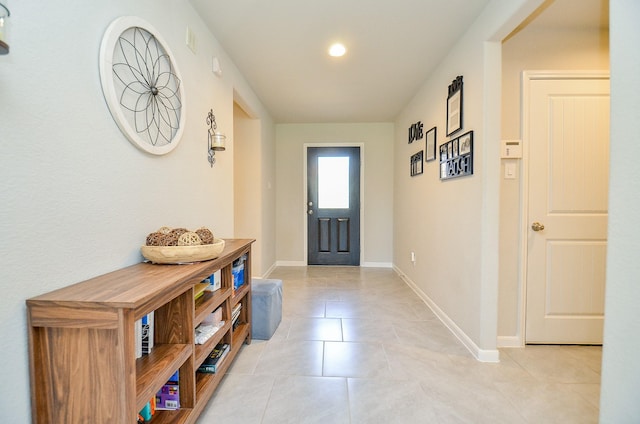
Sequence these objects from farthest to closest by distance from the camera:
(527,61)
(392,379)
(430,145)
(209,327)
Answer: (430,145)
(527,61)
(392,379)
(209,327)

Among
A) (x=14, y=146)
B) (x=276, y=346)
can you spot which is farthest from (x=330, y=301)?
(x=14, y=146)

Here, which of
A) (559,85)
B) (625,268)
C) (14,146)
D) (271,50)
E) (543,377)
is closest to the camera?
(14,146)

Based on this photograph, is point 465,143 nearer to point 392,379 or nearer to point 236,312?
point 392,379

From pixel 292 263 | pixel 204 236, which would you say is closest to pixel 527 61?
pixel 204 236

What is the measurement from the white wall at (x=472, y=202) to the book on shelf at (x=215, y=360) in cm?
166

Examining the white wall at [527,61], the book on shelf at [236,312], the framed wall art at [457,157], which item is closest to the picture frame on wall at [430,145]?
the framed wall art at [457,157]

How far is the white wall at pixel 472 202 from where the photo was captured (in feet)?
5.84

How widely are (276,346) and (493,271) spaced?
1599 mm

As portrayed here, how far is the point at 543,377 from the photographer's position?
1.65 m

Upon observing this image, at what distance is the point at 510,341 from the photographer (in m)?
2.01

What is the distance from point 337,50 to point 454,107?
1.09 meters

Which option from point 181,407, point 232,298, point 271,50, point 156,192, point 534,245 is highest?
point 271,50

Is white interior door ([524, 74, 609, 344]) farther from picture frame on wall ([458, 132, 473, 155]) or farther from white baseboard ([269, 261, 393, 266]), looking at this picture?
white baseboard ([269, 261, 393, 266])

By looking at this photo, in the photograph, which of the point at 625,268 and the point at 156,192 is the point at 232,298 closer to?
the point at 156,192
